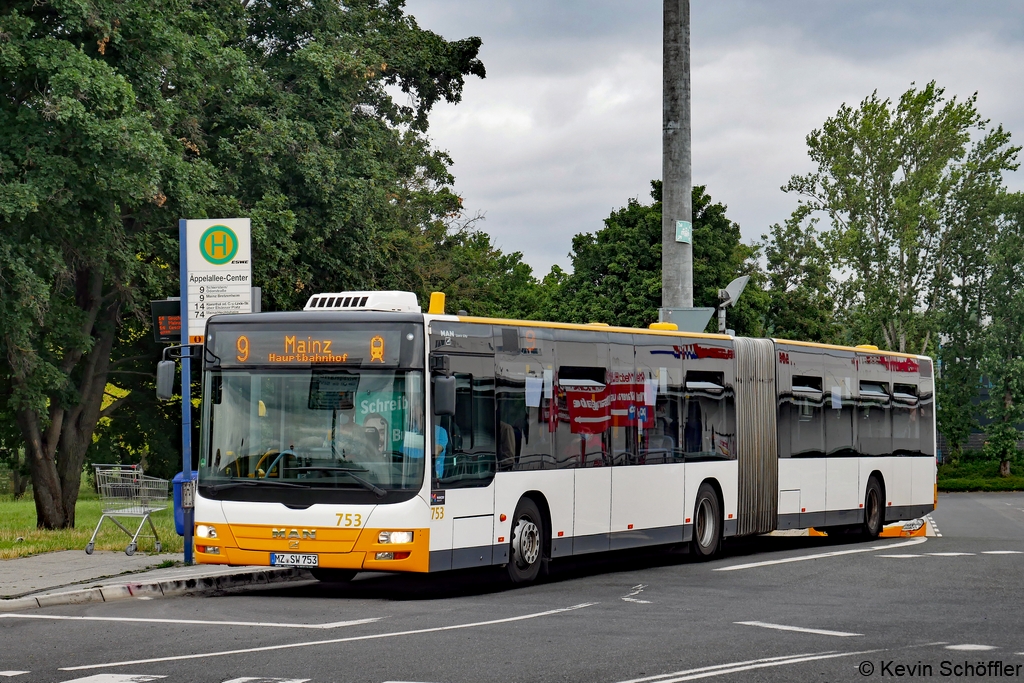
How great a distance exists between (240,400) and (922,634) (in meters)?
6.96

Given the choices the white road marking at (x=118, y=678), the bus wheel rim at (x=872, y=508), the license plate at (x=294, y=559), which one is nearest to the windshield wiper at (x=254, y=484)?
the license plate at (x=294, y=559)

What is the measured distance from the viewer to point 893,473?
24578mm

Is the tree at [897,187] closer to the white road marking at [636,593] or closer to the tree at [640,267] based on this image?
the tree at [640,267]

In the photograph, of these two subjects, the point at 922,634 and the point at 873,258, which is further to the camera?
the point at 873,258

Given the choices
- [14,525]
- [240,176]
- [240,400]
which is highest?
[240,176]

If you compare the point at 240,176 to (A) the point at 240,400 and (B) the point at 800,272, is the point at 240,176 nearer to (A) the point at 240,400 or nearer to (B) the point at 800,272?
(A) the point at 240,400

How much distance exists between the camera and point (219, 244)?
54.1 ft

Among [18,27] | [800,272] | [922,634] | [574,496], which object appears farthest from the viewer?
[800,272]

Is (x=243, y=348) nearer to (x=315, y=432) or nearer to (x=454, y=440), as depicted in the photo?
(x=315, y=432)

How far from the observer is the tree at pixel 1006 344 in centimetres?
6831

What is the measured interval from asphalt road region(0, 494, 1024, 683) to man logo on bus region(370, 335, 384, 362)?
231 centimetres

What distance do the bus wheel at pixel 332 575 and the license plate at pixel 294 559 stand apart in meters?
0.85

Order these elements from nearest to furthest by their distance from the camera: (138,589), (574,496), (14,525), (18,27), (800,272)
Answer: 1. (138,589)
2. (574,496)
3. (18,27)
4. (14,525)
5. (800,272)

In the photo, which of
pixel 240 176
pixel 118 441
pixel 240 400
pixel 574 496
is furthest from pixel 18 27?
pixel 118 441
